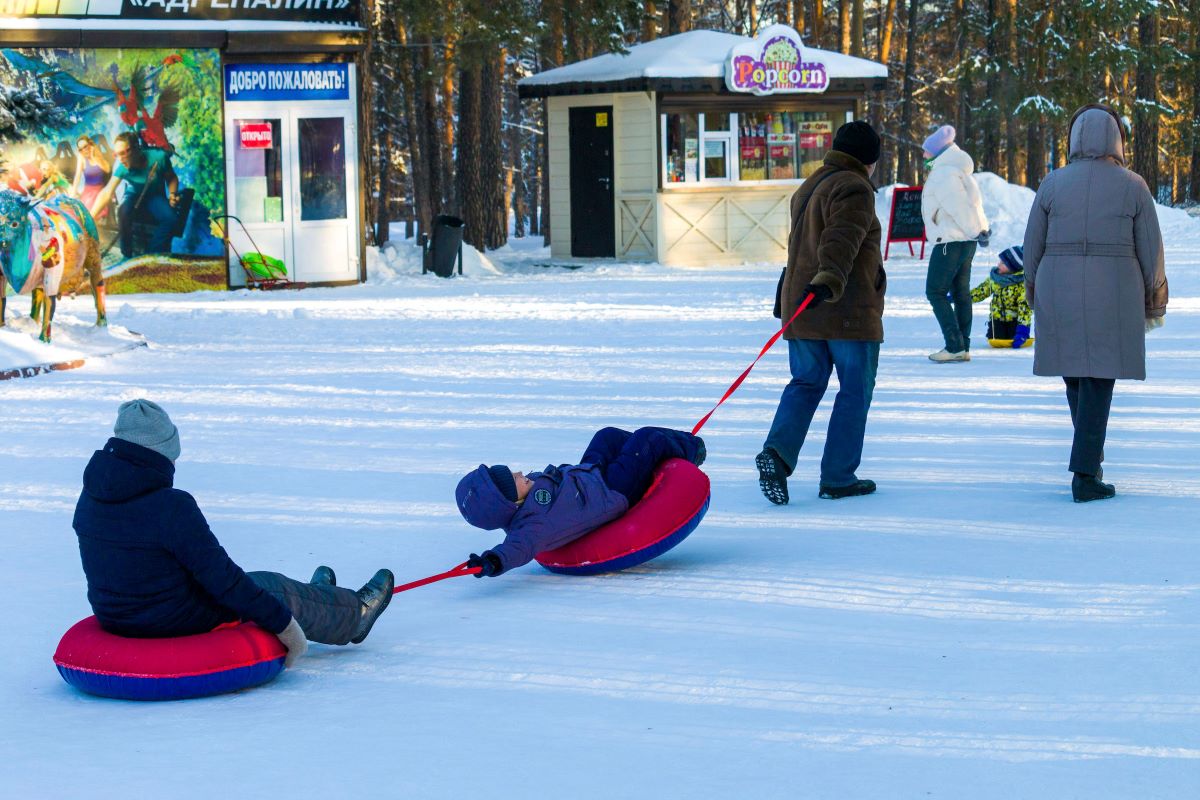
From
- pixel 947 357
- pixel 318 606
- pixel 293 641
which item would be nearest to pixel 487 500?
pixel 318 606

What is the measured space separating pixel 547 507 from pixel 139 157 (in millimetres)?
16003

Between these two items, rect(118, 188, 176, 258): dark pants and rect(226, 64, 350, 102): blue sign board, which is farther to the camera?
rect(226, 64, 350, 102): blue sign board

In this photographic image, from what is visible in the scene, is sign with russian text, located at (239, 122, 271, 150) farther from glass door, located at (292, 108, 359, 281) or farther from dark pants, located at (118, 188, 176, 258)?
dark pants, located at (118, 188, 176, 258)

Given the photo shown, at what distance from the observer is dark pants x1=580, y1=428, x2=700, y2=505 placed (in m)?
6.42

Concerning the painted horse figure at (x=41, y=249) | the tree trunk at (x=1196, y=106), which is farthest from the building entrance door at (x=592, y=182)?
the tree trunk at (x=1196, y=106)

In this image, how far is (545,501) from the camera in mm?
6078

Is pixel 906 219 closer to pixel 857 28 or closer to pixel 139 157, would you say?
pixel 139 157

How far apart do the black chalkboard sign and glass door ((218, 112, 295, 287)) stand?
9.62m

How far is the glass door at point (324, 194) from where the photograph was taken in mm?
21609

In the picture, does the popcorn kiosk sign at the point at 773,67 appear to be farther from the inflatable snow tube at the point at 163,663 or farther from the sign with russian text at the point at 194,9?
the inflatable snow tube at the point at 163,663

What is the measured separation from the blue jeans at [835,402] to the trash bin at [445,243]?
16492 millimetres

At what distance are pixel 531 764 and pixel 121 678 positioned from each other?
55.8 inches

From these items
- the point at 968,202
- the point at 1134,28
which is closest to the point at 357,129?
the point at 968,202

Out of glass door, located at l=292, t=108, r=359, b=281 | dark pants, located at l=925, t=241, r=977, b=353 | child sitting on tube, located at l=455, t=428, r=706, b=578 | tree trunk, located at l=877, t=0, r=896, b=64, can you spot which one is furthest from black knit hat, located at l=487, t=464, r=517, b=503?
tree trunk, located at l=877, t=0, r=896, b=64
